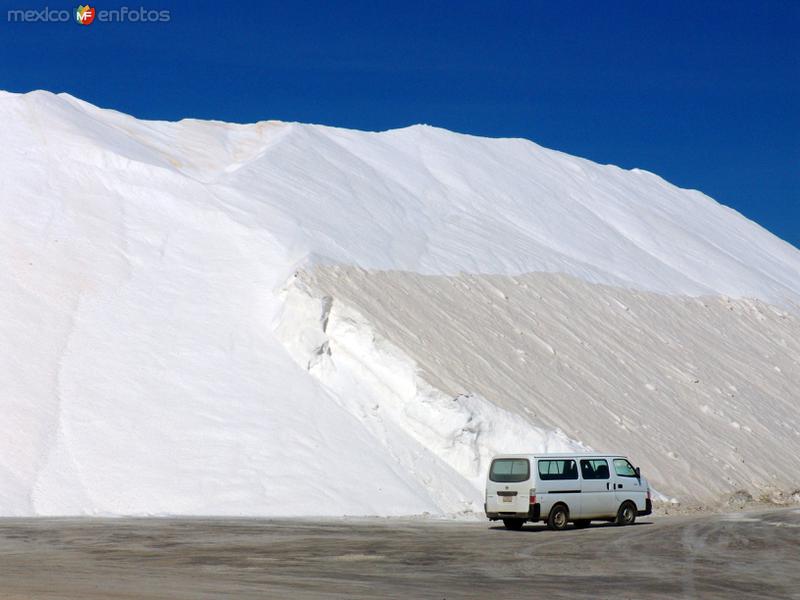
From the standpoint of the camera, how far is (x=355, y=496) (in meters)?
25.2

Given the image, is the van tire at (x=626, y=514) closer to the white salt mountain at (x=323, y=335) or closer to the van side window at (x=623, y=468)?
the van side window at (x=623, y=468)

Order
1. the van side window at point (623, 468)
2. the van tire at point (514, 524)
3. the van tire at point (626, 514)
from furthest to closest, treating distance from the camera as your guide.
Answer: the van side window at point (623, 468)
the van tire at point (626, 514)
the van tire at point (514, 524)

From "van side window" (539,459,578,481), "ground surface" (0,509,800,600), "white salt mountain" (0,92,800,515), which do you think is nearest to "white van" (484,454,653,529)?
"van side window" (539,459,578,481)

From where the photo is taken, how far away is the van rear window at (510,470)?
22.7m

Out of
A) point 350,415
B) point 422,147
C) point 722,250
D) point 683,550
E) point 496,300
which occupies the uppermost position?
point 422,147

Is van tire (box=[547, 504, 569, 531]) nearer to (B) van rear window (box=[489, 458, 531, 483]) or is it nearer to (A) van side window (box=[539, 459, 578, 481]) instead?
(A) van side window (box=[539, 459, 578, 481])

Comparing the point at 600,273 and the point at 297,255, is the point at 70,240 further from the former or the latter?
the point at 600,273

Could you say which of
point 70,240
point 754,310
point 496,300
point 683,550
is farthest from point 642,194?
point 683,550

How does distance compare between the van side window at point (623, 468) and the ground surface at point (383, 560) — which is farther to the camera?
the van side window at point (623, 468)

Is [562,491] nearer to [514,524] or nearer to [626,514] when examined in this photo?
[514,524]

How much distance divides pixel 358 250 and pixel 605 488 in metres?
14.4

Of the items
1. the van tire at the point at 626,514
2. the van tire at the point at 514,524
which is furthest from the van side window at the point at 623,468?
the van tire at the point at 514,524

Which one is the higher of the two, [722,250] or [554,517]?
[722,250]

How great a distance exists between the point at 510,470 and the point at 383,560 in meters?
7.62
